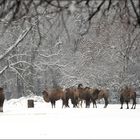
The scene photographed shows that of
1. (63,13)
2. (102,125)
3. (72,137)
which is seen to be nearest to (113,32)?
(102,125)

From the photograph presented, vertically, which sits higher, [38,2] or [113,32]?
[113,32]

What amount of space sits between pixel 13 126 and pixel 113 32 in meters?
27.8

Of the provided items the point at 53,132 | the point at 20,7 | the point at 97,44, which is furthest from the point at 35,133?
the point at 97,44

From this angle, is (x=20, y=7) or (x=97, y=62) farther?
(x=97, y=62)

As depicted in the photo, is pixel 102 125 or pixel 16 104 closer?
pixel 102 125

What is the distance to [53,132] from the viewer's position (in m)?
18.1

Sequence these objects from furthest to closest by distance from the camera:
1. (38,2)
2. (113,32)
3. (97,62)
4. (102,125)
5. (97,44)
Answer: (97,62) → (97,44) → (113,32) → (102,125) → (38,2)

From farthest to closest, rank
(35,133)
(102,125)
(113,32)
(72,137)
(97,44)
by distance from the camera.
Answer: (97,44) < (113,32) < (102,125) < (35,133) < (72,137)

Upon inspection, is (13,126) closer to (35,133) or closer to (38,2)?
(35,133)

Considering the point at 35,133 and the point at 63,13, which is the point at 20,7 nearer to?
the point at 63,13

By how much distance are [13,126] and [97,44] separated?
3242 centimetres

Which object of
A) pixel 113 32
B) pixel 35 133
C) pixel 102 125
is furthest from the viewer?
pixel 113 32

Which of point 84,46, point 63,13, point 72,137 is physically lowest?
point 72,137

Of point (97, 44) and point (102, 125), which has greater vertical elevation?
point (97, 44)
